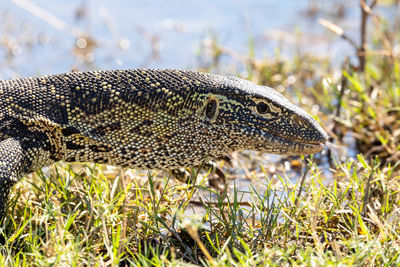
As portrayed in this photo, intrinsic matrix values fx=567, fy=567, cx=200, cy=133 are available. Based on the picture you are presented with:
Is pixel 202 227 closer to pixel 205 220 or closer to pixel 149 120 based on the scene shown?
pixel 205 220

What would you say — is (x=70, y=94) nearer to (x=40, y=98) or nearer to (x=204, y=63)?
(x=40, y=98)

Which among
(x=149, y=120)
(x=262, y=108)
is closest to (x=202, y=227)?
(x=149, y=120)

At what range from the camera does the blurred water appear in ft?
32.4

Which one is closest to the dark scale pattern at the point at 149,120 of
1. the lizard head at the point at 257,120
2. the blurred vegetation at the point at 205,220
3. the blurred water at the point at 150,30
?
the lizard head at the point at 257,120

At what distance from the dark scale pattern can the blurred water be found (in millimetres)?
4716

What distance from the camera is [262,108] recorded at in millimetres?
4469

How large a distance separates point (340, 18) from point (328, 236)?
826 cm

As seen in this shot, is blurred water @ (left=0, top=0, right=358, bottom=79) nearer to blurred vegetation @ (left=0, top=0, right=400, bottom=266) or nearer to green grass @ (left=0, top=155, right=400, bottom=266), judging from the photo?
blurred vegetation @ (left=0, top=0, right=400, bottom=266)

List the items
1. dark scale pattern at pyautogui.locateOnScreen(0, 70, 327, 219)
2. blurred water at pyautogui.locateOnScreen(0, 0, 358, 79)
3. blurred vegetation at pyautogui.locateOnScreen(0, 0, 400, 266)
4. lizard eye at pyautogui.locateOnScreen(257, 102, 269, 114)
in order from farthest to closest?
blurred water at pyautogui.locateOnScreen(0, 0, 358, 79), lizard eye at pyautogui.locateOnScreen(257, 102, 269, 114), dark scale pattern at pyautogui.locateOnScreen(0, 70, 327, 219), blurred vegetation at pyautogui.locateOnScreen(0, 0, 400, 266)

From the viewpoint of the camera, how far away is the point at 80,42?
1032 centimetres

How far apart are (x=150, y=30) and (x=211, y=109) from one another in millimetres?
7118

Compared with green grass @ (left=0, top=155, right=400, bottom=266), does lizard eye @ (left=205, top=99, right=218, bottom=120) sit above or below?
above

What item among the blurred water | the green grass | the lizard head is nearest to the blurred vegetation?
the green grass

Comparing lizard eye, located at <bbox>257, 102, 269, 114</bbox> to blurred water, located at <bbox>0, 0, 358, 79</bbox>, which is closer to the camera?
lizard eye, located at <bbox>257, 102, 269, 114</bbox>
